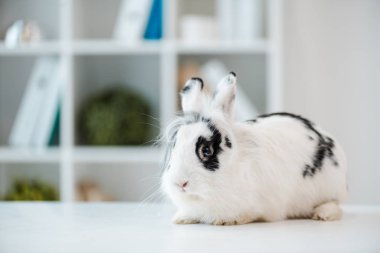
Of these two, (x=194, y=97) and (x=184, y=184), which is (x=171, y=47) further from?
(x=184, y=184)

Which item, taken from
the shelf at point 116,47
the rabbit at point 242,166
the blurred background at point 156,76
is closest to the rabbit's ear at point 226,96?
the rabbit at point 242,166

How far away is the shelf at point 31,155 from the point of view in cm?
267

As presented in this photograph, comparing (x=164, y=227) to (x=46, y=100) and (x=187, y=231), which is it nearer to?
(x=187, y=231)

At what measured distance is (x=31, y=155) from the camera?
269cm

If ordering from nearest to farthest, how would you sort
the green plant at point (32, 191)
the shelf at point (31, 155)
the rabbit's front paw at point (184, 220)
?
the rabbit's front paw at point (184, 220) → the shelf at point (31, 155) → the green plant at point (32, 191)

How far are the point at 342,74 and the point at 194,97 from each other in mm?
1818

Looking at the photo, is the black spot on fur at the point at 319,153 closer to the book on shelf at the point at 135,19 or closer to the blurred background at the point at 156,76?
the blurred background at the point at 156,76

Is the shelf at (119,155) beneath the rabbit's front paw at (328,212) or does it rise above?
beneath

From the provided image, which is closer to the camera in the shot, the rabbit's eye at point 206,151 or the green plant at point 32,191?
the rabbit's eye at point 206,151

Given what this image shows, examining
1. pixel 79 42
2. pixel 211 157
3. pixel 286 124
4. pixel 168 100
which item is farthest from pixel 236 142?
pixel 79 42

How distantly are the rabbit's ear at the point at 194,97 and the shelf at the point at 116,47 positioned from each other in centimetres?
149

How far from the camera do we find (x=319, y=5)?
2.78 metres

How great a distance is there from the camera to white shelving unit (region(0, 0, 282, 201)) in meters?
2.59

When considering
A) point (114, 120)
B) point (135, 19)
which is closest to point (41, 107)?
point (114, 120)
